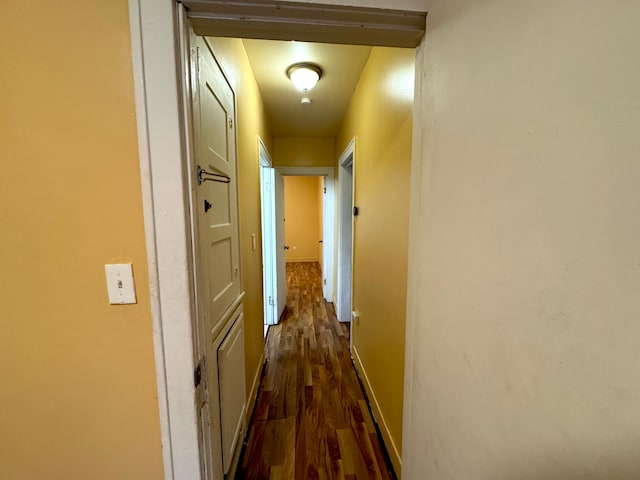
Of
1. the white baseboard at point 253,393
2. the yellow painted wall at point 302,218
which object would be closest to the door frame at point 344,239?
the white baseboard at point 253,393

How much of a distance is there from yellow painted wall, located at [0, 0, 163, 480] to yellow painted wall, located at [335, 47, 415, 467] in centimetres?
108

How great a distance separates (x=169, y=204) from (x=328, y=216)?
3.31 meters

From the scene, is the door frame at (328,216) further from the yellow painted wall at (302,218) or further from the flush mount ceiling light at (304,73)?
the yellow painted wall at (302,218)

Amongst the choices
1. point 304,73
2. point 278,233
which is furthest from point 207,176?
point 278,233

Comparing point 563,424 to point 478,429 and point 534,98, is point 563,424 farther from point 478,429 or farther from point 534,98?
point 534,98

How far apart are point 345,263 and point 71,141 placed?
113 inches

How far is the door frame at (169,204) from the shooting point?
657mm

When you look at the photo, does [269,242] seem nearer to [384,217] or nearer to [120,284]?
[384,217]

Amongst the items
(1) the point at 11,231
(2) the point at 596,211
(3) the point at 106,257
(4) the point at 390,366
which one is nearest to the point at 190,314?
(3) the point at 106,257

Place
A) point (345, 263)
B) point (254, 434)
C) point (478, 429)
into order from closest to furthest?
point (478, 429) < point (254, 434) < point (345, 263)

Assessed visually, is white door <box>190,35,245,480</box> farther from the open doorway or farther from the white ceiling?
the open doorway

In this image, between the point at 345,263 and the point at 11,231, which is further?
the point at 345,263

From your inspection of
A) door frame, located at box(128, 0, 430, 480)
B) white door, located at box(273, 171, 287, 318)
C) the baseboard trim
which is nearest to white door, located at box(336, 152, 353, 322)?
white door, located at box(273, 171, 287, 318)

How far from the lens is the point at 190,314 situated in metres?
0.74
